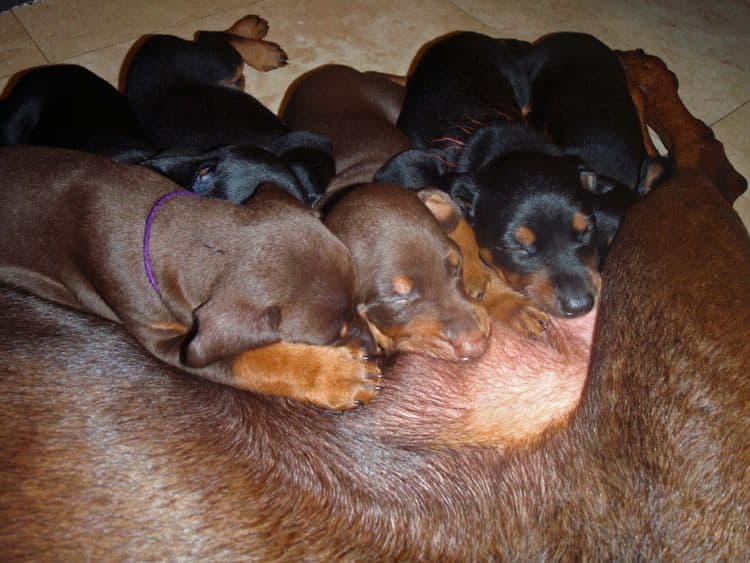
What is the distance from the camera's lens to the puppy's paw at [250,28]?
4.18 metres

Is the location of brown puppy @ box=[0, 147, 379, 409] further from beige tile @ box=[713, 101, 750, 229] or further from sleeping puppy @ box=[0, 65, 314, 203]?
beige tile @ box=[713, 101, 750, 229]

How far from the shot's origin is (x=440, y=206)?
2791mm

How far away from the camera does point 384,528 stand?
189 centimetres

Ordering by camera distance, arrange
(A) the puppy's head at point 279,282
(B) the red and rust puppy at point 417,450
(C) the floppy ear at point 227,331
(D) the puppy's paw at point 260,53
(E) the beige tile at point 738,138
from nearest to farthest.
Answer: (B) the red and rust puppy at point 417,450 < (C) the floppy ear at point 227,331 < (A) the puppy's head at point 279,282 < (E) the beige tile at point 738,138 < (D) the puppy's paw at point 260,53

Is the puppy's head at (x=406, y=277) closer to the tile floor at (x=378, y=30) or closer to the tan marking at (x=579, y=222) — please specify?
the tan marking at (x=579, y=222)

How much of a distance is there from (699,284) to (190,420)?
1506 millimetres

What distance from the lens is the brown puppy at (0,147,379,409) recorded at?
2043mm

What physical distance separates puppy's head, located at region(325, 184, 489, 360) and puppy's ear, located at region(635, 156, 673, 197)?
1.01 meters

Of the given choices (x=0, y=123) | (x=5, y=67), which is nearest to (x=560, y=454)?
(x=0, y=123)

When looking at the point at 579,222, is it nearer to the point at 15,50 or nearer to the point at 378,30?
the point at 378,30

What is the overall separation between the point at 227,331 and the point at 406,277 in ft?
2.39

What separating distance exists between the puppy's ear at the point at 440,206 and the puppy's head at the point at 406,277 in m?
0.22

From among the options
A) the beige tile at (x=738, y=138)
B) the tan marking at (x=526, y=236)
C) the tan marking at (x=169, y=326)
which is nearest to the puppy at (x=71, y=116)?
the tan marking at (x=169, y=326)

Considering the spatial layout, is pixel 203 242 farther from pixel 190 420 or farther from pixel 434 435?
pixel 434 435
